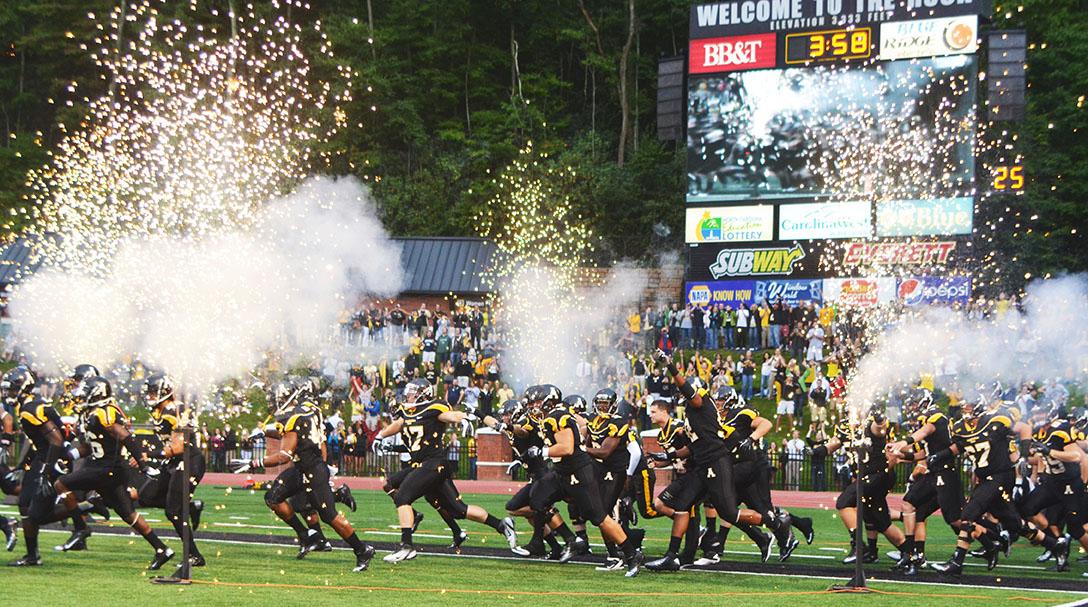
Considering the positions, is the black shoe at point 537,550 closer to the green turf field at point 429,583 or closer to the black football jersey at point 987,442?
the green turf field at point 429,583

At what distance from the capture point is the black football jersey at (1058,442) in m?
16.4

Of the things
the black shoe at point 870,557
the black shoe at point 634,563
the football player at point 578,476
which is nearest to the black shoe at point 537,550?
the football player at point 578,476

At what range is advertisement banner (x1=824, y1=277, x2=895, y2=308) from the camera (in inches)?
1430

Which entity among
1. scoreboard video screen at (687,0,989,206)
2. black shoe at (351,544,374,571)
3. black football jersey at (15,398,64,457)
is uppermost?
scoreboard video screen at (687,0,989,206)

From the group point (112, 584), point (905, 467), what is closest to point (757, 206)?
point (905, 467)

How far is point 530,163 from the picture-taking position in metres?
51.8

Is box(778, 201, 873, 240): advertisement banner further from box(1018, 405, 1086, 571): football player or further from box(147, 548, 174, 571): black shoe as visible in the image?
box(147, 548, 174, 571): black shoe

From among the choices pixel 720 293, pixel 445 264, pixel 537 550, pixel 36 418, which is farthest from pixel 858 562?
pixel 445 264

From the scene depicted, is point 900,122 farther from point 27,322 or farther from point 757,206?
point 27,322

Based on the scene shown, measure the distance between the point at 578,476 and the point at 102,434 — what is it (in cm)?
467

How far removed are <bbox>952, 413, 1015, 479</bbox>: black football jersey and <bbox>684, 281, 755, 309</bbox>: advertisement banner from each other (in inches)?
898

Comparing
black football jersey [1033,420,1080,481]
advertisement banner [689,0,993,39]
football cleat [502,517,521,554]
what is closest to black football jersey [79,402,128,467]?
football cleat [502,517,521,554]

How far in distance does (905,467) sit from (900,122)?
10572mm

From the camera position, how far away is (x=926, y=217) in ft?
120
